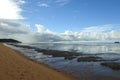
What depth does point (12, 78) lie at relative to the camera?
47.8 ft

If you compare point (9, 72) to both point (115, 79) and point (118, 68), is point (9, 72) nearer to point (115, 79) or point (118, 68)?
point (115, 79)

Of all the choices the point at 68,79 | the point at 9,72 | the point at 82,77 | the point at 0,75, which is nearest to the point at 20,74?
the point at 9,72

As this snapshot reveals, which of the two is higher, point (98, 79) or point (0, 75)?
point (0, 75)

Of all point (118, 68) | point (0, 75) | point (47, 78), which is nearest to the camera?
point (0, 75)

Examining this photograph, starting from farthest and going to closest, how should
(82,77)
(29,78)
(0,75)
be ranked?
(82,77) → (29,78) → (0,75)

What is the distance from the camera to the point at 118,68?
29.1m

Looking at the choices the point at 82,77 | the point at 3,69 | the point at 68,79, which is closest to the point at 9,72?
the point at 3,69

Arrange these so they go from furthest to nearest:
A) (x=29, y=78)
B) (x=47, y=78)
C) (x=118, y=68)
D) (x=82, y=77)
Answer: (x=118, y=68) < (x=82, y=77) < (x=47, y=78) < (x=29, y=78)

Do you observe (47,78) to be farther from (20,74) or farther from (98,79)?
(98,79)

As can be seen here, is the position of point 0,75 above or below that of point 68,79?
above

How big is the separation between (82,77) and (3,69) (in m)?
9.59

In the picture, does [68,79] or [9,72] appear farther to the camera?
[68,79]

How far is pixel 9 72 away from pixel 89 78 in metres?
9.57

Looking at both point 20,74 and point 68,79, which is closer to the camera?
point 20,74
